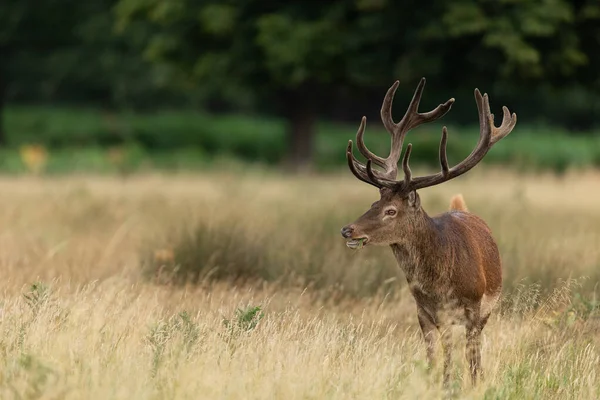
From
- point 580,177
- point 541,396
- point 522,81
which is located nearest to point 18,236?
point 541,396

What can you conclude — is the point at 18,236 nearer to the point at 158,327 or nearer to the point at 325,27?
the point at 158,327

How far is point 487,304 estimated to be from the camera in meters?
7.11

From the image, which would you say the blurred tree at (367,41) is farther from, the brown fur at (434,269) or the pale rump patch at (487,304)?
the brown fur at (434,269)

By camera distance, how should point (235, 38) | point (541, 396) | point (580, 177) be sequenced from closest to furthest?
1. point (541, 396)
2. point (235, 38)
3. point (580, 177)

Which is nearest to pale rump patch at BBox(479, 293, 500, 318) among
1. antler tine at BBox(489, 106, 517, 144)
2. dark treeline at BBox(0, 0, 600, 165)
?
antler tine at BBox(489, 106, 517, 144)

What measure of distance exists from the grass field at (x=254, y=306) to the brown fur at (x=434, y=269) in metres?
0.22

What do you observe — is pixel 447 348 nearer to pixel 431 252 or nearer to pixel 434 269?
pixel 434 269

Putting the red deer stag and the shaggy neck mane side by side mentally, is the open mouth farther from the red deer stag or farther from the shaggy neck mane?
the shaggy neck mane

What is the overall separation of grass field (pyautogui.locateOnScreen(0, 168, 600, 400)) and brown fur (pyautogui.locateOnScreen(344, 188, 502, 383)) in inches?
8.7

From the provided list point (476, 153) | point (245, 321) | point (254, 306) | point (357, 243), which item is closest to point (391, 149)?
point (476, 153)

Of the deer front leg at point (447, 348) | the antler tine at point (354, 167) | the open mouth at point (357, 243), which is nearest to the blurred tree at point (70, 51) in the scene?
the antler tine at point (354, 167)

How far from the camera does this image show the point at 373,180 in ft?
22.2

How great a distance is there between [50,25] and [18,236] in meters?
22.0

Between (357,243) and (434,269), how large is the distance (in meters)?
0.59
